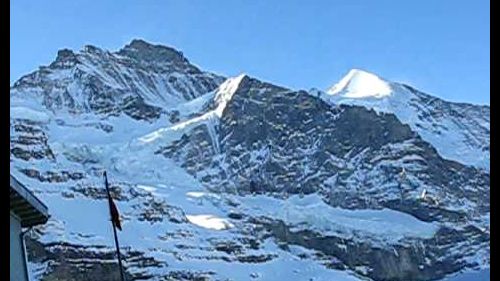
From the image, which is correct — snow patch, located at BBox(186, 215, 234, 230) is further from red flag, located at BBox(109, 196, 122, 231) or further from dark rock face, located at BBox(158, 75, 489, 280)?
red flag, located at BBox(109, 196, 122, 231)

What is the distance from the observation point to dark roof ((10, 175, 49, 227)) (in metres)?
8.94

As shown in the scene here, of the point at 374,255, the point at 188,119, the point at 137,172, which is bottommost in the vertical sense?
the point at 374,255

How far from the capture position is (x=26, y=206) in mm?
9719

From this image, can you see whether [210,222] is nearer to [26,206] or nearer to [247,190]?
[247,190]

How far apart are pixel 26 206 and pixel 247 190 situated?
16684cm

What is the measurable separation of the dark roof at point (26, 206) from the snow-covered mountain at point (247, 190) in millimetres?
106910

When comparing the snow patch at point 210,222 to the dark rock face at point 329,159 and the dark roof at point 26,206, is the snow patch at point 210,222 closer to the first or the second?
the dark rock face at point 329,159

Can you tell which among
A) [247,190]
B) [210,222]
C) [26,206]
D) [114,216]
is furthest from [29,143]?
[26,206]

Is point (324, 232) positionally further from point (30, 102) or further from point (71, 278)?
point (30, 102)

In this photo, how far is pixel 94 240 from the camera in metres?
129

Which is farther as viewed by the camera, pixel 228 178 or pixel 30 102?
pixel 30 102

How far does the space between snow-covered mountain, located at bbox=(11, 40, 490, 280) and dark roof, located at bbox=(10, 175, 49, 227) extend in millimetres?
106910

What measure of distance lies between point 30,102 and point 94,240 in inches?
2855

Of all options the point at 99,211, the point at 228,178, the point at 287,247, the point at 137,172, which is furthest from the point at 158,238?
the point at 228,178
